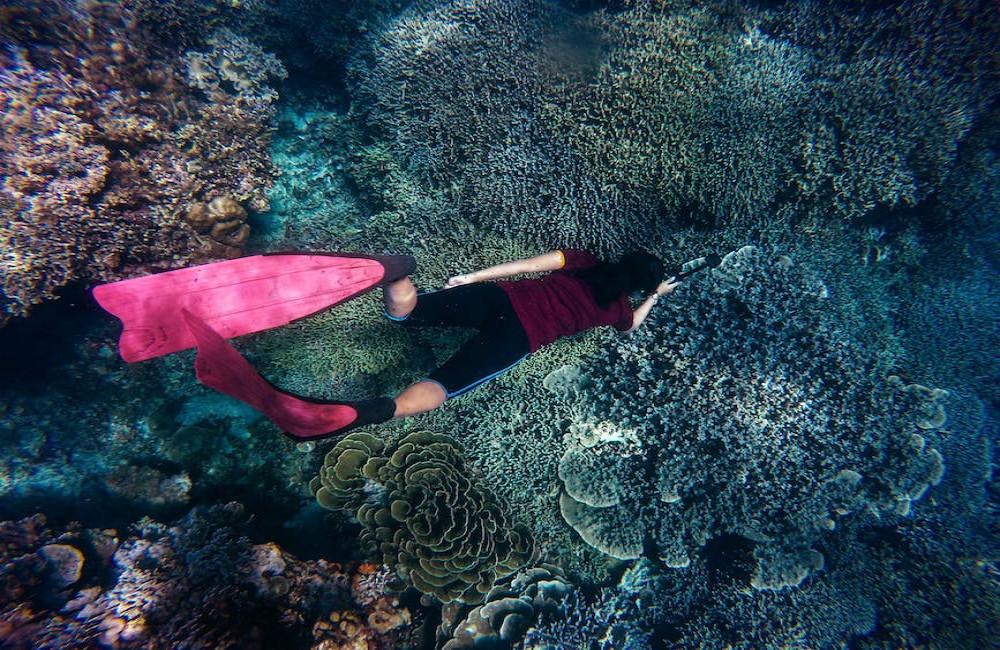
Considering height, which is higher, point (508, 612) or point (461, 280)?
point (461, 280)

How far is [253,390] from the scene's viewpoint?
255 cm

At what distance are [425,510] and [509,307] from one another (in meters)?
1.78

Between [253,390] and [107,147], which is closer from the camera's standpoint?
[253,390]

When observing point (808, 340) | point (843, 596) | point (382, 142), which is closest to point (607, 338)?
point (808, 340)

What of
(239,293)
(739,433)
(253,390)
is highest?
(239,293)

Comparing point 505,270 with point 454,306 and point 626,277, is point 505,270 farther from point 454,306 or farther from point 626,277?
point 626,277

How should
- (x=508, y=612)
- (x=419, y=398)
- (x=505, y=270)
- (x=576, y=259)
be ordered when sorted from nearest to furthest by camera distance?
(x=419, y=398)
(x=505, y=270)
(x=576, y=259)
(x=508, y=612)

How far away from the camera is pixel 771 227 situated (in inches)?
173

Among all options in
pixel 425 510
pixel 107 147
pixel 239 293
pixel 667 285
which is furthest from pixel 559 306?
pixel 107 147

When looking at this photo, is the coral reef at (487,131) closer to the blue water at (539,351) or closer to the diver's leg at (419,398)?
the blue water at (539,351)

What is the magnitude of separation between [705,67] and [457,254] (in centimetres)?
284

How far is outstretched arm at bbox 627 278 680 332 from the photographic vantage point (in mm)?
3678

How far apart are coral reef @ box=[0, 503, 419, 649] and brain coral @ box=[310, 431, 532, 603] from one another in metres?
0.32

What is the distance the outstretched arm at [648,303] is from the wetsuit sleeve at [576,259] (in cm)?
57
